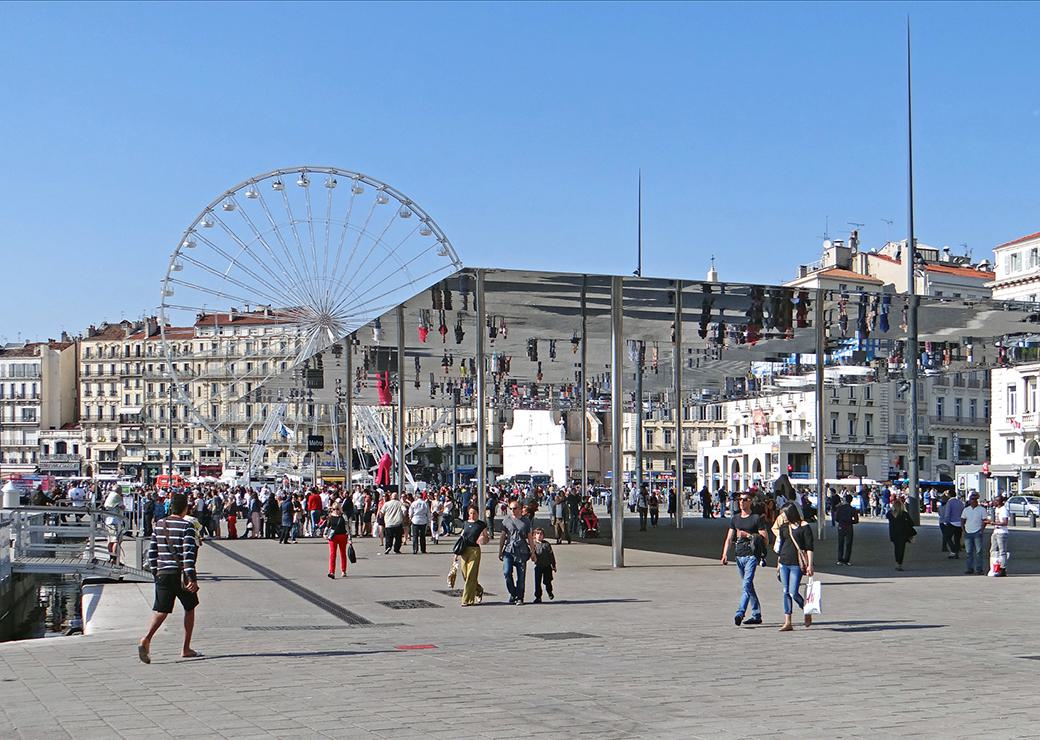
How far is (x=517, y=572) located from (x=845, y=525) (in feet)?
34.3

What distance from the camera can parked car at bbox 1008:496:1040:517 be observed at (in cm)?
5678

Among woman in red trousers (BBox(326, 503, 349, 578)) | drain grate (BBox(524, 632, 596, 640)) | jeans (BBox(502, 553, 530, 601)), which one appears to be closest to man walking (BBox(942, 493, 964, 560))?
jeans (BBox(502, 553, 530, 601))

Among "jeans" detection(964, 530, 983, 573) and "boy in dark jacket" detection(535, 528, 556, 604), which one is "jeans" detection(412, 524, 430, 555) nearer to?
"boy in dark jacket" detection(535, 528, 556, 604)

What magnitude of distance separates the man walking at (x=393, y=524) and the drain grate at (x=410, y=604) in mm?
11097

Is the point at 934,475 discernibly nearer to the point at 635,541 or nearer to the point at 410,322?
the point at 635,541

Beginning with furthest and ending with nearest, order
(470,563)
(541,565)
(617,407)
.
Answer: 1. (617,407)
2. (541,565)
3. (470,563)

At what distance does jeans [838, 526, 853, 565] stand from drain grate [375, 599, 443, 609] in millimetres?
11038

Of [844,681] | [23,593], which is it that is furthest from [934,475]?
[844,681]

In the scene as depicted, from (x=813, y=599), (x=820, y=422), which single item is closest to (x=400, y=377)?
(x=820, y=422)

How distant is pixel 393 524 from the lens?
31969 millimetres

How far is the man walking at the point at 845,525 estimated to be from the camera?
90.4ft

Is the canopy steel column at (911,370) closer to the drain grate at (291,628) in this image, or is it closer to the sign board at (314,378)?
the sign board at (314,378)

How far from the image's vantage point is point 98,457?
156 m

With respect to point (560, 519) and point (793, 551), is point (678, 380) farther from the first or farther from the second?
point (793, 551)
